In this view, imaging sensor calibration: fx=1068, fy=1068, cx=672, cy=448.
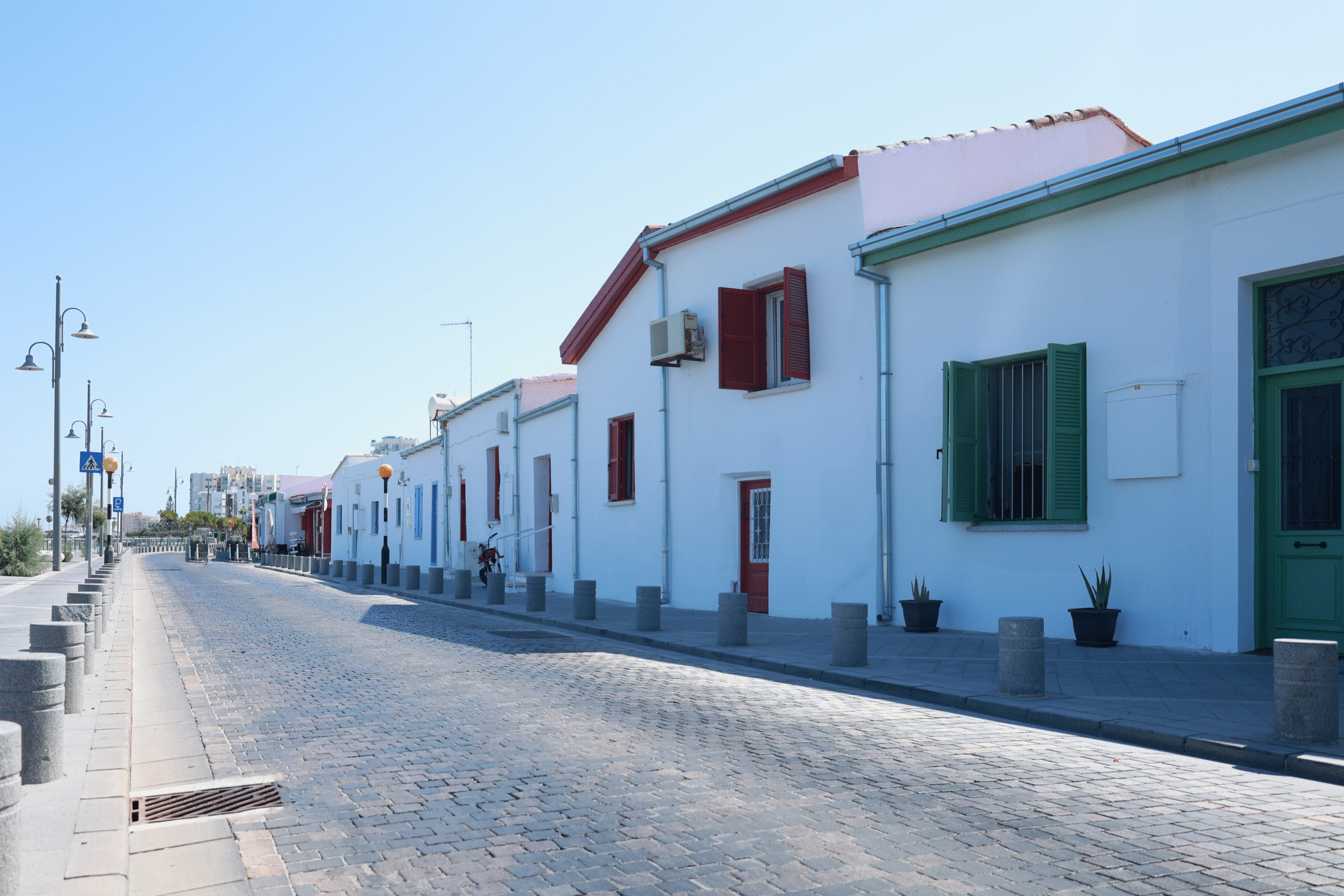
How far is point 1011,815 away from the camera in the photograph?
5.09 meters

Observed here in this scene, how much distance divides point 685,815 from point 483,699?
3.86m

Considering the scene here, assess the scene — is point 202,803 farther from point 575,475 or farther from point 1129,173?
point 575,475

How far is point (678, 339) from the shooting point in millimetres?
17859

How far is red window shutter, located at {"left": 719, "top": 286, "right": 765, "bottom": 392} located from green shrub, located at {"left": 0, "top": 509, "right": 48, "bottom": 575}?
21.6 meters

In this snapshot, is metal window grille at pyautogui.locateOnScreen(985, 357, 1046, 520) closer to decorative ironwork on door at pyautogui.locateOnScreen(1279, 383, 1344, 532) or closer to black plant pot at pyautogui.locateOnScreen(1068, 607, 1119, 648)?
black plant pot at pyautogui.locateOnScreen(1068, 607, 1119, 648)

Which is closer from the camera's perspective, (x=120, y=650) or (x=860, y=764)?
(x=860, y=764)

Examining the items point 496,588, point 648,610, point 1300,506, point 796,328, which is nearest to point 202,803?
point 648,610

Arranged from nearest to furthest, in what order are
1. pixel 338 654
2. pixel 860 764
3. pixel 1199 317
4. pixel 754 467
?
pixel 860 764 < pixel 1199 317 < pixel 338 654 < pixel 754 467

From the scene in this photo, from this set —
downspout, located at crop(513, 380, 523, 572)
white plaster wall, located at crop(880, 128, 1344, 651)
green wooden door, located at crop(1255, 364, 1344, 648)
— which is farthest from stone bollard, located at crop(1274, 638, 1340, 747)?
downspout, located at crop(513, 380, 523, 572)

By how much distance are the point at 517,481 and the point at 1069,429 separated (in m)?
16.6

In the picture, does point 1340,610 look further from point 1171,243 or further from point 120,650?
point 120,650

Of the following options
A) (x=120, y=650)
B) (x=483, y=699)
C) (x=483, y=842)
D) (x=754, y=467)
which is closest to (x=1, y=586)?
(x=120, y=650)

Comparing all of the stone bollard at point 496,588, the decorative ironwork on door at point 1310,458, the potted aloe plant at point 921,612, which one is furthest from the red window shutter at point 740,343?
the decorative ironwork on door at point 1310,458

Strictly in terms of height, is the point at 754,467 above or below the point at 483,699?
above
